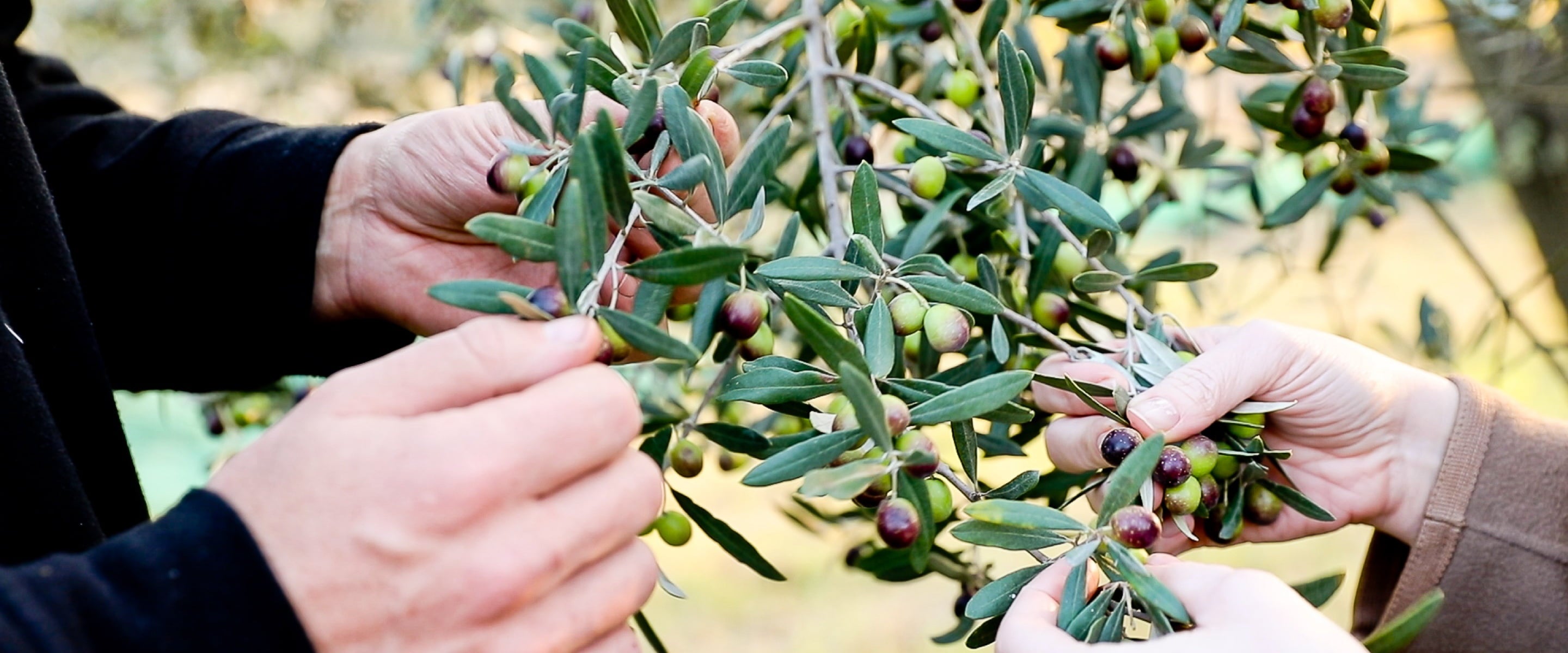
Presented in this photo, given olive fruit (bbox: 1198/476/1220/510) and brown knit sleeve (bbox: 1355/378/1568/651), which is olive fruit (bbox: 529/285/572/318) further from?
brown knit sleeve (bbox: 1355/378/1568/651)

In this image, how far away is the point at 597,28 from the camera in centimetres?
197

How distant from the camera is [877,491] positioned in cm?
102

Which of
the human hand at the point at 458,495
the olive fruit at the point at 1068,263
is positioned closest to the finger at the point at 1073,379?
the olive fruit at the point at 1068,263

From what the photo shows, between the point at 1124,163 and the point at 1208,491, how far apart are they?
566 millimetres

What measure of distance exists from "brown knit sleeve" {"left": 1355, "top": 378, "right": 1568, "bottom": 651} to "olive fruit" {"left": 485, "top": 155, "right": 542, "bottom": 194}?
121cm

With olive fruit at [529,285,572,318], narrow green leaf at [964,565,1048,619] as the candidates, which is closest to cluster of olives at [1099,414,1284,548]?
narrow green leaf at [964,565,1048,619]

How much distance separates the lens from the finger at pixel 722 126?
116cm

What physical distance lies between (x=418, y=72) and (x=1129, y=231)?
6.42ft

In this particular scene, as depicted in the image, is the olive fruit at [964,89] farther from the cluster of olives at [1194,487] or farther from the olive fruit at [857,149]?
the cluster of olives at [1194,487]

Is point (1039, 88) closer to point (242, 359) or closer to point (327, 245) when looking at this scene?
point (327, 245)

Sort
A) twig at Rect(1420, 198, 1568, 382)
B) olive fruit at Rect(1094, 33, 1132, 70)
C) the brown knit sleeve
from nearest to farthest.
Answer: the brown knit sleeve, olive fruit at Rect(1094, 33, 1132, 70), twig at Rect(1420, 198, 1568, 382)

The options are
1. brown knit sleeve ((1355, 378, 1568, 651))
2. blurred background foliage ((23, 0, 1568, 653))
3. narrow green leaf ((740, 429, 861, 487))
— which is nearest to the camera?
narrow green leaf ((740, 429, 861, 487))

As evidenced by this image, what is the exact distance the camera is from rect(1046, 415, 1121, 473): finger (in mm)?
1178

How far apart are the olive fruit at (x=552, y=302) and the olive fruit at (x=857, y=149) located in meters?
0.62
